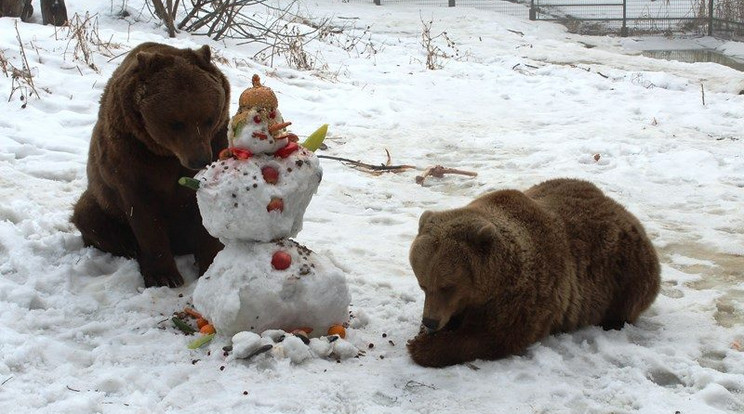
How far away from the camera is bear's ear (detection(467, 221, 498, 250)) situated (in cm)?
403

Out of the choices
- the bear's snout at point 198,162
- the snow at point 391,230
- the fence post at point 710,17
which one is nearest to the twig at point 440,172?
the snow at point 391,230

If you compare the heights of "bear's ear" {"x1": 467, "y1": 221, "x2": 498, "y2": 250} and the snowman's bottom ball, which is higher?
"bear's ear" {"x1": 467, "y1": 221, "x2": 498, "y2": 250}

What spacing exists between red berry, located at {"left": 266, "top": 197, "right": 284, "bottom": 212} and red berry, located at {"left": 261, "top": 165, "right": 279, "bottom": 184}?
0.30 ft

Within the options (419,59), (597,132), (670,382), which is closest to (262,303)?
(670,382)

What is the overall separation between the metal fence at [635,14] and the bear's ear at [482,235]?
63.3ft

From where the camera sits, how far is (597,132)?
30.4ft

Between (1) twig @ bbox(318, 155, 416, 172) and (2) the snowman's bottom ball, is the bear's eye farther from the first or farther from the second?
(1) twig @ bbox(318, 155, 416, 172)

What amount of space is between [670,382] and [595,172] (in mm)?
4166

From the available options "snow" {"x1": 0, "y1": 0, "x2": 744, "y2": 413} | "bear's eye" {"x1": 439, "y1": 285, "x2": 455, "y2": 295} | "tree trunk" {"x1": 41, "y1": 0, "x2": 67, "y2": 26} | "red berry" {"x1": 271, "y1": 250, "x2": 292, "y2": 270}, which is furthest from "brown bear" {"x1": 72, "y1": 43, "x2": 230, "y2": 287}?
"tree trunk" {"x1": 41, "y1": 0, "x2": 67, "y2": 26}

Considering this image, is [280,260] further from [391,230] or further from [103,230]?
[391,230]

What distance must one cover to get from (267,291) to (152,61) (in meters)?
1.58

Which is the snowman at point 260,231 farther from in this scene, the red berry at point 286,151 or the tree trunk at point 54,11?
the tree trunk at point 54,11

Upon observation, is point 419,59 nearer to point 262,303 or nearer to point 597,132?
point 597,132

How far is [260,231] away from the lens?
160 inches
